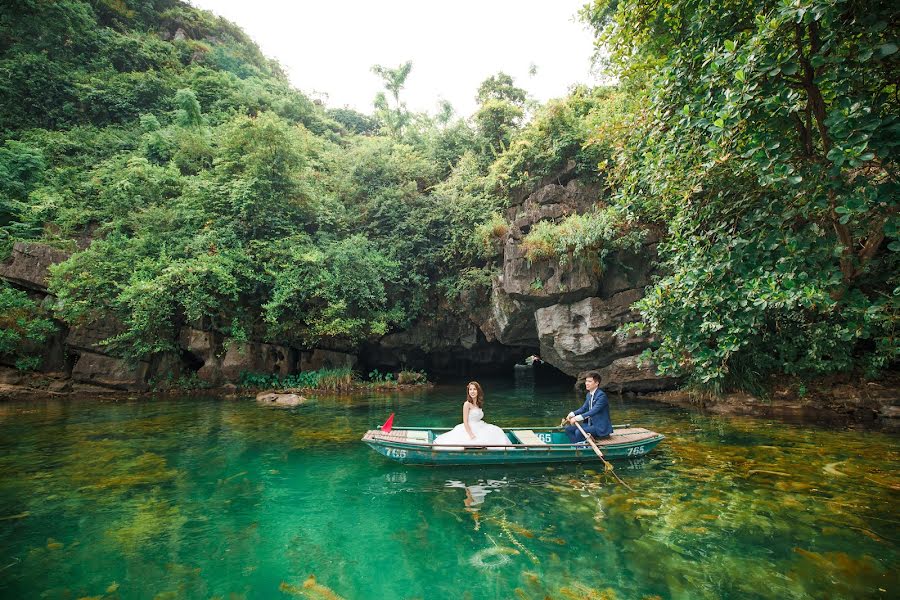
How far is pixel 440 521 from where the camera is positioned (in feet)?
17.7

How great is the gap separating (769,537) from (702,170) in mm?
4757

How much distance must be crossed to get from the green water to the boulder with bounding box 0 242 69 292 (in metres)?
10.2

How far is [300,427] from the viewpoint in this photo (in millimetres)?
10930

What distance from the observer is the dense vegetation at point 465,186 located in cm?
490

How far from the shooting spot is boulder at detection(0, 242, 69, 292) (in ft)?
52.3

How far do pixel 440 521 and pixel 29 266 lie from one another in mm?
20014

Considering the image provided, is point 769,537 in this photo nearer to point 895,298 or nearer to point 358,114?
point 895,298

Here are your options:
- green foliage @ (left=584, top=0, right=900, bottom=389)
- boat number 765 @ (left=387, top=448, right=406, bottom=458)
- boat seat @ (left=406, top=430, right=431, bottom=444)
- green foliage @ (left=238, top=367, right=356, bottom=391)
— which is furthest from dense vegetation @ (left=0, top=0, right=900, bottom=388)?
boat number 765 @ (left=387, top=448, right=406, bottom=458)

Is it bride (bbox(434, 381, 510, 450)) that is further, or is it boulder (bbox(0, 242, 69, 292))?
boulder (bbox(0, 242, 69, 292))

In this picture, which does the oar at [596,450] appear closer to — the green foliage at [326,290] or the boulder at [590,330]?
the boulder at [590,330]

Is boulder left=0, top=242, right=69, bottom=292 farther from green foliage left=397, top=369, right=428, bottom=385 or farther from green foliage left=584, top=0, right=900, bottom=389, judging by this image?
green foliage left=584, top=0, right=900, bottom=389

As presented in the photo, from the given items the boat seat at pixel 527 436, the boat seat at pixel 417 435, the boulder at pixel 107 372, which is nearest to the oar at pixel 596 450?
the boat seat at pixel 527 436

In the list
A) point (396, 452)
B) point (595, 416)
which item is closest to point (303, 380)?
point (396, 452)

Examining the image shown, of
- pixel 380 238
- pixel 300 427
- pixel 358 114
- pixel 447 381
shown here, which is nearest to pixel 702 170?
pixel 300 427
